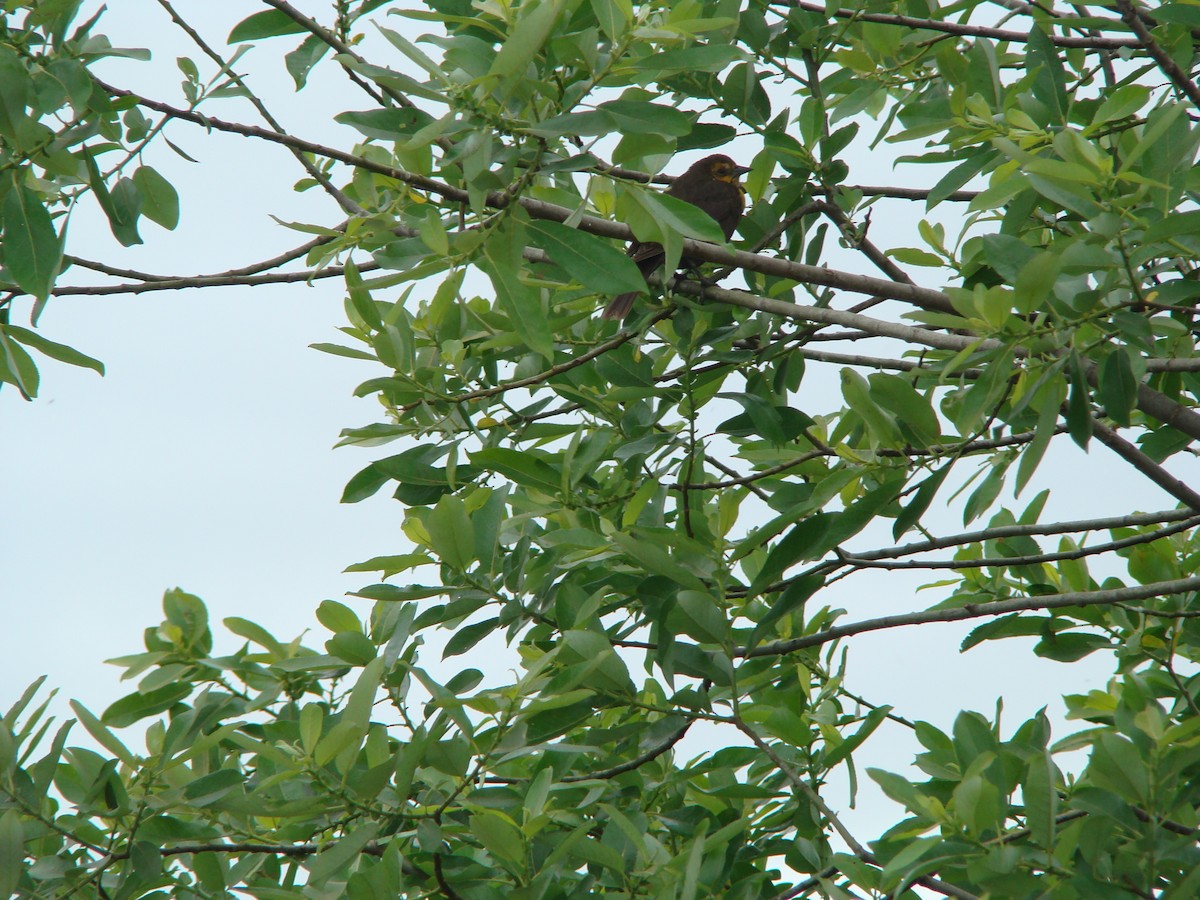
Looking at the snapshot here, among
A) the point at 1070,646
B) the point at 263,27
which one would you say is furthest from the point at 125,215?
the point at 1070,646

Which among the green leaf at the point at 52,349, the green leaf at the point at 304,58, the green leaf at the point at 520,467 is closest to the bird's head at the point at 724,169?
the green leaf at the point at 304,58

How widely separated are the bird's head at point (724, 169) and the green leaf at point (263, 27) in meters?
3.15

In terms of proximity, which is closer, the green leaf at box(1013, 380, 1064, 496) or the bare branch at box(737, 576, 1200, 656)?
the green leaf at box(1013, 380, 1064, 496)

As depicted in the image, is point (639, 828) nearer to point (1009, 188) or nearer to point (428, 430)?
point (428, 430)

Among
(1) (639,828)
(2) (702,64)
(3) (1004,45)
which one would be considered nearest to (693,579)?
(1) (639,828)

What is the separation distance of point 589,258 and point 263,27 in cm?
102

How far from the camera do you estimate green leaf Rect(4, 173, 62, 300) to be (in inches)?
82.0

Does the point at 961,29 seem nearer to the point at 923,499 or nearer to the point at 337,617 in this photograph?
the point at 923,499

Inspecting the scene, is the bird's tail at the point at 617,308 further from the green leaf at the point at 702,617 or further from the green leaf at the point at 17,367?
the green leaf at the point at 17,367

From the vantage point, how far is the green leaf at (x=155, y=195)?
8.35 feet

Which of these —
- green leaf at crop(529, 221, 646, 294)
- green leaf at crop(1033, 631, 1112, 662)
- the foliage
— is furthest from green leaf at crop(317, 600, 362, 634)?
green leaf at crop(1033, 631, 1112, 662)

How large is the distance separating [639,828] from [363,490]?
1.13m

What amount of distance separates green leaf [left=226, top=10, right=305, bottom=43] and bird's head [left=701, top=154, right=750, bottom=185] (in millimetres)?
3146

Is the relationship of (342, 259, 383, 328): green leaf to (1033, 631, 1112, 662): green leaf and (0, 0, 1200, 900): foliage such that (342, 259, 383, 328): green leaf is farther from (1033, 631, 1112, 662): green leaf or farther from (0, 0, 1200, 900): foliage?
(1033, 631, 1112, 662): green leaf
